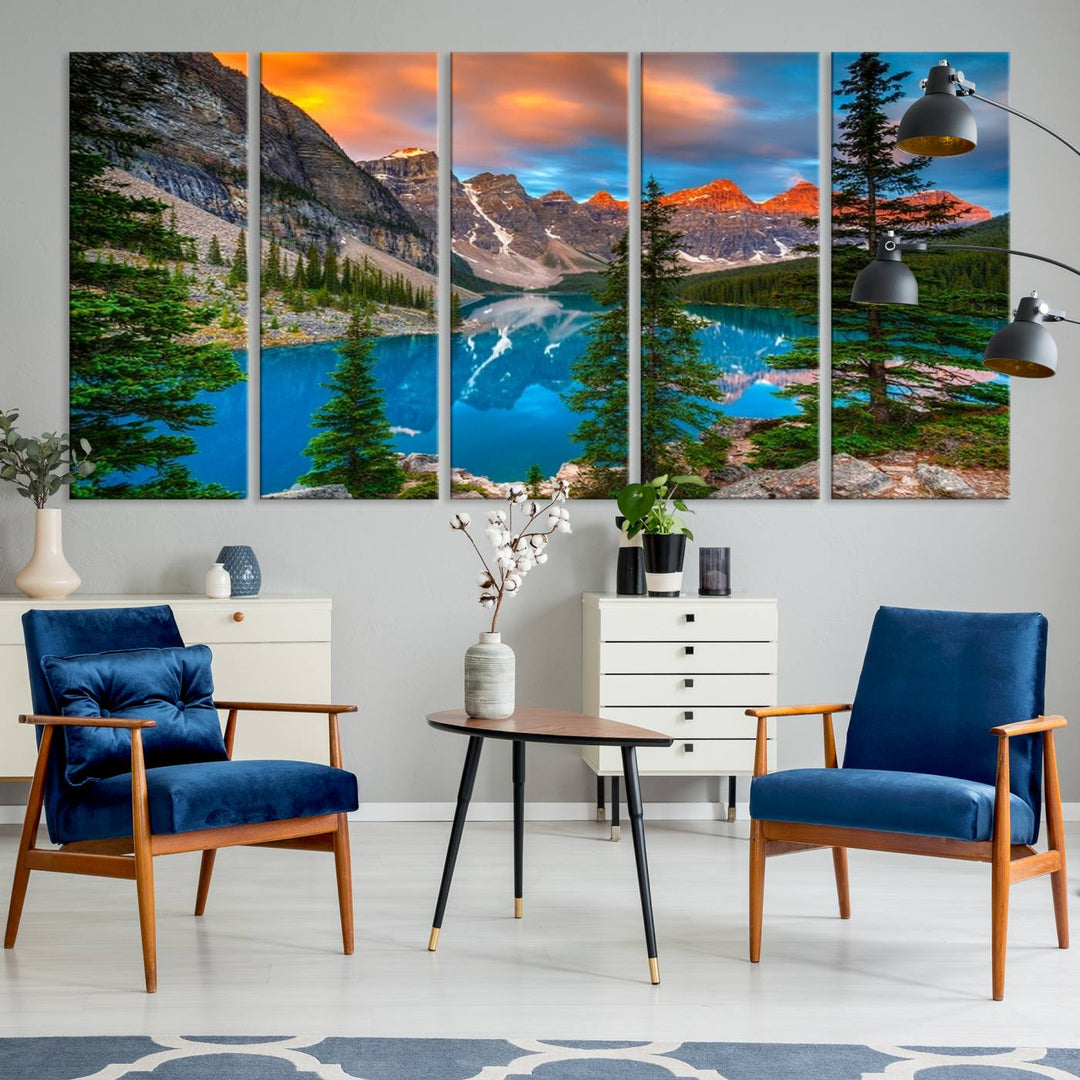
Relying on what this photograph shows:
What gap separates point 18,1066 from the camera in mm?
2543

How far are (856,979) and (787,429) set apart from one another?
8.56 feet

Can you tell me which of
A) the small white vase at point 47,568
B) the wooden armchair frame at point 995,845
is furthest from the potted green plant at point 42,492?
the wooden armchair frame at point 995,845

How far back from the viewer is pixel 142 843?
9.85ft

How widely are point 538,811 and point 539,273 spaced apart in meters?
2.22

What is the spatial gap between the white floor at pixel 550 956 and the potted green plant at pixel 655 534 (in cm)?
104

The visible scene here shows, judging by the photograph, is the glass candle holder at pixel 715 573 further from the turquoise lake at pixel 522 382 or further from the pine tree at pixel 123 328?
the pine tree at pixel 123 328

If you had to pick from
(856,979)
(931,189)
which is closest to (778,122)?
(931,189)

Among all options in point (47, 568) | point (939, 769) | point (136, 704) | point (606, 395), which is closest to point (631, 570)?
point (606, 395)

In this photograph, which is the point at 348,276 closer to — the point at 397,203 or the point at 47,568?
the point at 397,203

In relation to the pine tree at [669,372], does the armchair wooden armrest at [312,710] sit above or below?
below

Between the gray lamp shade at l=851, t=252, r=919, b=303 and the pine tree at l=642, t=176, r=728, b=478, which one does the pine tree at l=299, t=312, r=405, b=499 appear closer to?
the pine tree at l=642, t=176, r=728, b=478

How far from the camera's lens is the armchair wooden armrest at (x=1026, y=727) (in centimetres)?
307

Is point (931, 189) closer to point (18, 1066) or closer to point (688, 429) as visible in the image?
point (688, 429)

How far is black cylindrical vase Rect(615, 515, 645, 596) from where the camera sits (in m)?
4.98
